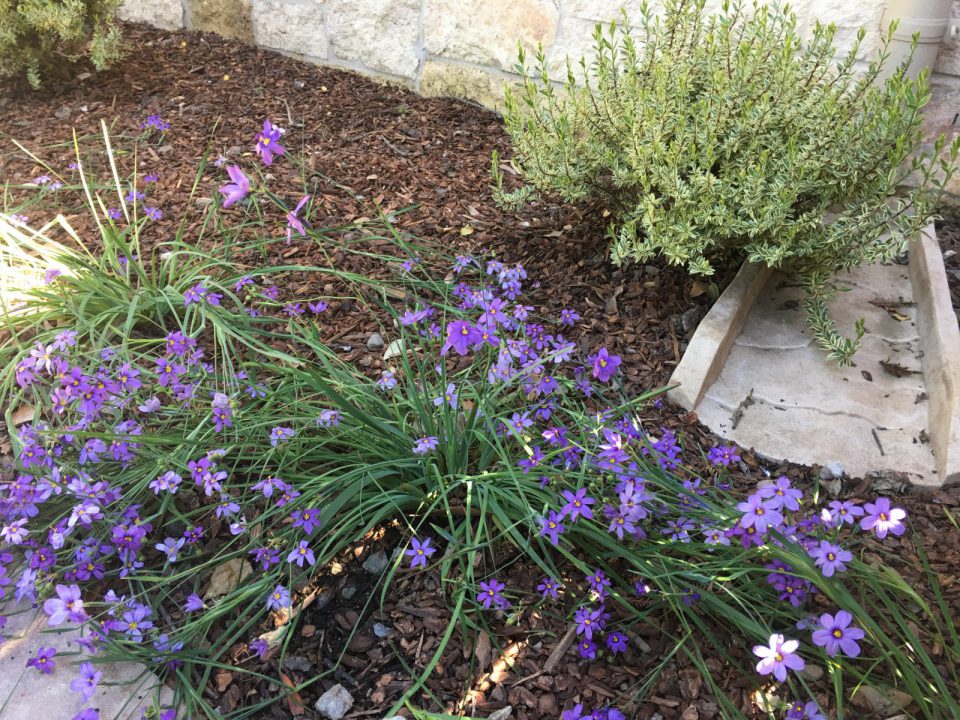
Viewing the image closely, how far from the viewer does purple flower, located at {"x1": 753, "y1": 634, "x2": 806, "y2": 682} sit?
1.37 metres

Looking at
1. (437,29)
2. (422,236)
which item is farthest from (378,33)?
(422,236)

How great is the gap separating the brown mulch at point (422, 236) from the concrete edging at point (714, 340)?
0.28 feet

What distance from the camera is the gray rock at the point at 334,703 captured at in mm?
1642

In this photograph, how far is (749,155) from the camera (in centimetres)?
235

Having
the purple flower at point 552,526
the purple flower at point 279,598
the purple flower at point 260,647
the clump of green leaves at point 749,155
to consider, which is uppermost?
the clump of green leaves at point 749,155

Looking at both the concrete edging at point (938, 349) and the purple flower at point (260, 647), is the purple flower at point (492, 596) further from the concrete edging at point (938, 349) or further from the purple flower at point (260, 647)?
the concrete edging at point (938, 349)

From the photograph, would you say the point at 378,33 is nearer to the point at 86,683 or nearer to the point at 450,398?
the point at 450,398

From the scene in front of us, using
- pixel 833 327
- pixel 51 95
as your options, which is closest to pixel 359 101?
pixel 51 95

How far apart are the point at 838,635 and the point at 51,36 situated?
4.07 m

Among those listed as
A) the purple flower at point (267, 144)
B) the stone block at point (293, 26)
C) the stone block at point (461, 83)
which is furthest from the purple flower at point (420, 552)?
the stone block at point (293, 26)

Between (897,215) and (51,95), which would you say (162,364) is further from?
(51,95)

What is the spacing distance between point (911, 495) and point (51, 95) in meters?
4.08

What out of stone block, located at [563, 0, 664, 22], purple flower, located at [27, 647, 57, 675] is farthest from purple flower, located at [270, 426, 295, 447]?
stone block, located at [563, 0, 664, 22]

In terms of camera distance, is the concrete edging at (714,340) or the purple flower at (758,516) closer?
the purple flower at (758,516)
